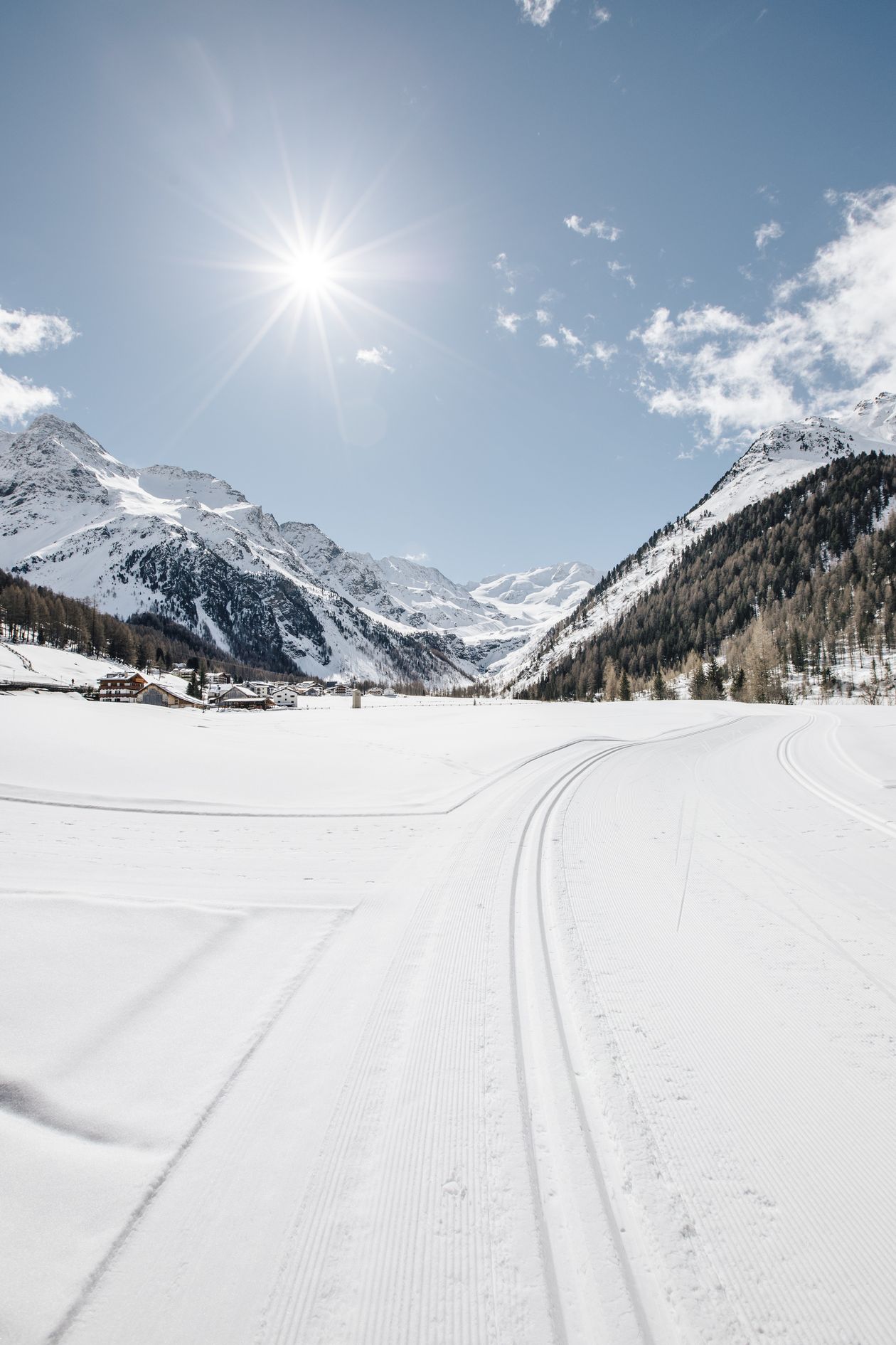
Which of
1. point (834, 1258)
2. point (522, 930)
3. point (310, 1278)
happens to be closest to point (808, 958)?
point (522, 930)

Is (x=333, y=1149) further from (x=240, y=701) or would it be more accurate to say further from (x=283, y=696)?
(x=283, y=696)

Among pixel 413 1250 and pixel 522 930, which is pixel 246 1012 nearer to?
pixel 413 1250

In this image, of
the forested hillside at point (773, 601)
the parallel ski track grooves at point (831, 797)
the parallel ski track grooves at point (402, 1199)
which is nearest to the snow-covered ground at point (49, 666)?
the parallel ski track grooves at point (831, 797)

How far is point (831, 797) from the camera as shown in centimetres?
1074

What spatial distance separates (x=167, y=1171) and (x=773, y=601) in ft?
465

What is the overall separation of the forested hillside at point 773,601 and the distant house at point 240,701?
6109 cm

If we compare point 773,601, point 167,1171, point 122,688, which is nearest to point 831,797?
point 167,1171

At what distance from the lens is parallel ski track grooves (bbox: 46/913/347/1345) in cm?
184

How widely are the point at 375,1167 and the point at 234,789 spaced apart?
9.05 m

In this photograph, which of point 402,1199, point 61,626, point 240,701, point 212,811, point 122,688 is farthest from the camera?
point 61,626

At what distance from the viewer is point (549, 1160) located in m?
2.57

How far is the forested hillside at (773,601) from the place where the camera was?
91.3 metres

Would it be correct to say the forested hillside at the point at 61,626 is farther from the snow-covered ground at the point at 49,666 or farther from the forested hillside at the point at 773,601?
the forested hillside at the point at 773,601

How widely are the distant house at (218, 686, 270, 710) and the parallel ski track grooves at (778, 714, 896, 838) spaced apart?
7059cm
